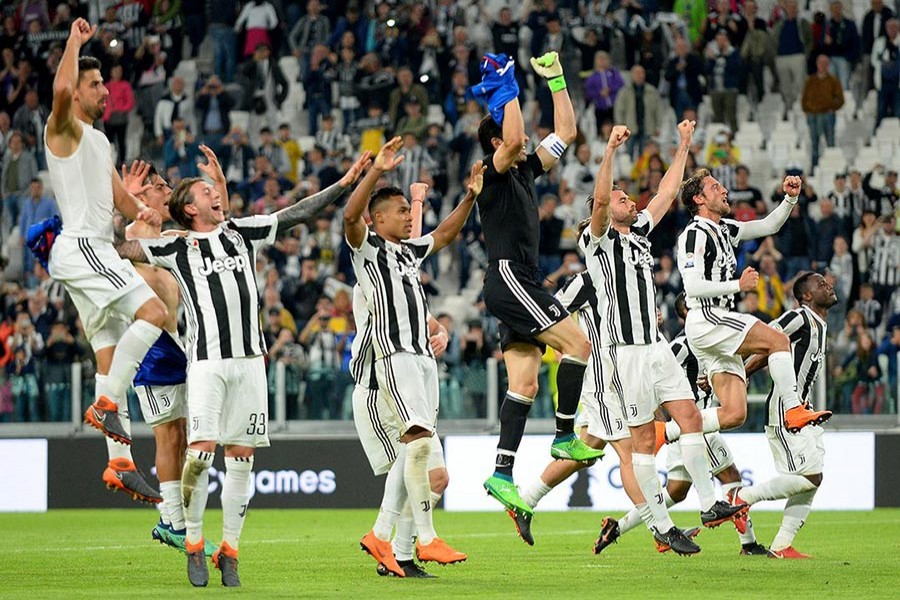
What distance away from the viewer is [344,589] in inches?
332

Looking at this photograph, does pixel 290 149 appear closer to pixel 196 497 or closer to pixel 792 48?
pixel 792 48

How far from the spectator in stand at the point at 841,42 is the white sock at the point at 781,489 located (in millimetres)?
12897

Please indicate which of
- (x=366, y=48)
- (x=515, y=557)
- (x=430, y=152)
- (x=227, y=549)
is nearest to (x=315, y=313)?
(x=430, y=152)

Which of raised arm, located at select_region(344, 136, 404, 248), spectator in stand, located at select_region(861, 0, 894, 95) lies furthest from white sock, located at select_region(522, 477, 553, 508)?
spectator in stand, located at select_region(861, 0, 894, 95)

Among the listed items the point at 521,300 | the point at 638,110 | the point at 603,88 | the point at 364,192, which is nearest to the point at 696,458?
the point at 521,300

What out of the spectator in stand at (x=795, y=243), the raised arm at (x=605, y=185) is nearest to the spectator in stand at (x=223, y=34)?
the spectator in stand at (x=795, y=243)

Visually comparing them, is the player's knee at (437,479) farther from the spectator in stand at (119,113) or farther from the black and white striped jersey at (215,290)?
the spectator in stand at (119,113)

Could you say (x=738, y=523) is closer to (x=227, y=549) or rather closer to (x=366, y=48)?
(x=227, y=549)

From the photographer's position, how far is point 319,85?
24.1 metres

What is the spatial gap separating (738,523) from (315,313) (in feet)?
32.7

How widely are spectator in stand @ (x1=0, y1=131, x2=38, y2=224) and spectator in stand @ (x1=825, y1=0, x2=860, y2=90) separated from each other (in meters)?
12.1

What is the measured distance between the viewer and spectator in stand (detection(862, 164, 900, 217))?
20031 mm

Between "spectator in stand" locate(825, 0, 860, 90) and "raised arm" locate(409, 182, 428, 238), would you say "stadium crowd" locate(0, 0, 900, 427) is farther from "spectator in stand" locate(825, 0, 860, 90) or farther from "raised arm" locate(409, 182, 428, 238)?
"raised arm" locate(409, 182, 428, 238)

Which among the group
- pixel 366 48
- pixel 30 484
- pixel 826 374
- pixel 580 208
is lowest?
pixel 30 484
